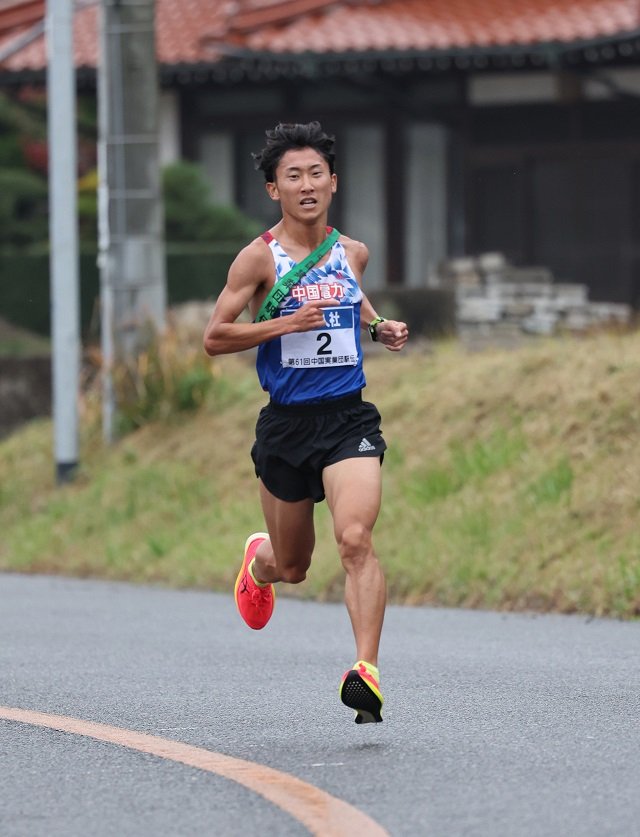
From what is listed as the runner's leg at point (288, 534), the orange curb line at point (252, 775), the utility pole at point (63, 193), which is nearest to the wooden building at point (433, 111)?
the utility pole at point (63, 193)

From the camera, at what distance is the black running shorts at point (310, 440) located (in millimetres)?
6828

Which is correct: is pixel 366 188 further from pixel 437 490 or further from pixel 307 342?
pixel 307 342

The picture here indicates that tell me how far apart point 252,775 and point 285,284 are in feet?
6.09

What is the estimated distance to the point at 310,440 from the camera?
270 inches

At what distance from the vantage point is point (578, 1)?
22.1 m

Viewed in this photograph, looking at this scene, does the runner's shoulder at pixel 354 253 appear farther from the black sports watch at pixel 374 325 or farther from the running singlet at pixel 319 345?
the black sports watch at pixel 374 325

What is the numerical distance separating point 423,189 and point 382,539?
1239 cm

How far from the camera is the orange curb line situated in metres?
5.16

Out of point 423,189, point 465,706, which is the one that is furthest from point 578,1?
point 465,706

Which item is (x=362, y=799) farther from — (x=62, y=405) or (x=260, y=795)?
(x=62, y=405)

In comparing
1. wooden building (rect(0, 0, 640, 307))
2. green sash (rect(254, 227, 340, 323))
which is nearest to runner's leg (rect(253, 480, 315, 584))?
green sash (rect(254, 227, 340, 323))

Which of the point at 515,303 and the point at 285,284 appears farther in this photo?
the point at 515,303

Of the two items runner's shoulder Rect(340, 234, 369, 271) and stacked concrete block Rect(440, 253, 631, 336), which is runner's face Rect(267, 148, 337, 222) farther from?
stacked concrete block Rect(440, 253, 631, 336)

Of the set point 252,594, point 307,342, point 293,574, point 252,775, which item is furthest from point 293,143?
point 252,775
